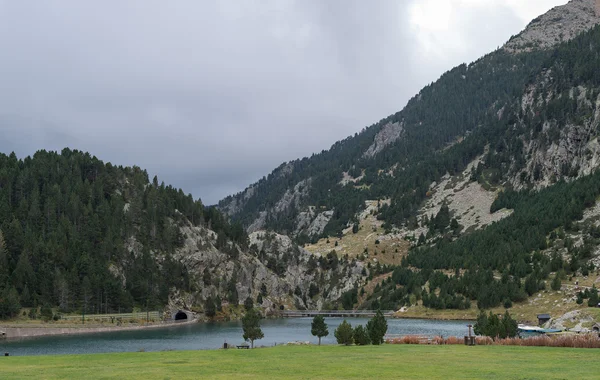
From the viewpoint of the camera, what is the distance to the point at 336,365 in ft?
175

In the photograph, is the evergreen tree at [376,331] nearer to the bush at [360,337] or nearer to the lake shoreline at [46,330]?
the bush at [360,337]

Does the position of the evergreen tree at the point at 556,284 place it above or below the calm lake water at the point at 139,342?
above

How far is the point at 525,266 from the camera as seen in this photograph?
196 m

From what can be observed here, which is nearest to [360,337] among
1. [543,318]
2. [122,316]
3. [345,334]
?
[345,334]

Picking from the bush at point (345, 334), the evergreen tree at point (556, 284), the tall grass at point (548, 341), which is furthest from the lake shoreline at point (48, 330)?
the evergreen tree at point (556, 284)

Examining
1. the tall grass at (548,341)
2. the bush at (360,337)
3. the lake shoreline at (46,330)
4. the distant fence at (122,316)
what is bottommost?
the tall grass at (548,341)

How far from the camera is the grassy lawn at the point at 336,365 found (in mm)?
46250

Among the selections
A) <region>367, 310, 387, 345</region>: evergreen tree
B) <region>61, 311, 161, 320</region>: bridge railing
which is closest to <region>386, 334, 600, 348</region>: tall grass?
<region>367, 310, 387, 345</region>: evergreen tree

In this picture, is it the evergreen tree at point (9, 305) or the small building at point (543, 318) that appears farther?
the evergreen tree at point (9, 305)

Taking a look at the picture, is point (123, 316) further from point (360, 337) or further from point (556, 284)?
point (556, 284)

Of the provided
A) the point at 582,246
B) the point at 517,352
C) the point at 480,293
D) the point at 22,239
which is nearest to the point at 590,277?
the point at 582,246

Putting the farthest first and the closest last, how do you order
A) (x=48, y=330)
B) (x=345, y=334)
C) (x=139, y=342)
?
(x=48, y=330) → (x=139, y=342) → (x=345, y=334)

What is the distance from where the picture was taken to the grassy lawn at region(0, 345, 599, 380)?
46.2 m

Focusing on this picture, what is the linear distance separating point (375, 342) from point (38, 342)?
261 ft
